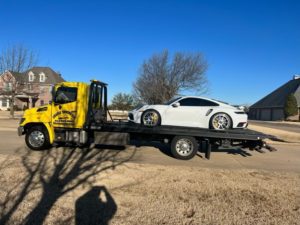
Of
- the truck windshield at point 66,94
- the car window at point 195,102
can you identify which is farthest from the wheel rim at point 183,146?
the truck windshield at point 66,94

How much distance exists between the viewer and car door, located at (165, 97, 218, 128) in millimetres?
10617

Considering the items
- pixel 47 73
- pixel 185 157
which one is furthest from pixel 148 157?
pixel 47 73

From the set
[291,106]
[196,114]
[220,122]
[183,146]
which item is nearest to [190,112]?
[196,114]

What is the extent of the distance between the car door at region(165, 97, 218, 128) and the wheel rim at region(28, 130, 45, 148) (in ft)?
14.9

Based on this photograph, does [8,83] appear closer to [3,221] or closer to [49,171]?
[49,171]

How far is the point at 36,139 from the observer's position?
1091cm

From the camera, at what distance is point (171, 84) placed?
131 ft

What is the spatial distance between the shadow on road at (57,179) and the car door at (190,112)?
78.7 inches

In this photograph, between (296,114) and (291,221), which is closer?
(291,221)

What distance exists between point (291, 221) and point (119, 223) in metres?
2.80

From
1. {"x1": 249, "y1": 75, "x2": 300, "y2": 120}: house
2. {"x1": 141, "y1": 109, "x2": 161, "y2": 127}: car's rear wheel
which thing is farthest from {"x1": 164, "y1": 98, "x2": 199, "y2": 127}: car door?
{"x1": 249, "y1": 75, "x2": 300, "y2": 120}: house

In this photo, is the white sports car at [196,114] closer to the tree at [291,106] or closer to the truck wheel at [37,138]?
the truck wheel at [37,138]

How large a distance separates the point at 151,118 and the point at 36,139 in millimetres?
4200

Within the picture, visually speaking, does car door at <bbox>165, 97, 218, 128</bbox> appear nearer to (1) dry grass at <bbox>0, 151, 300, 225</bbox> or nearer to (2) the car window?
(2) the car window
